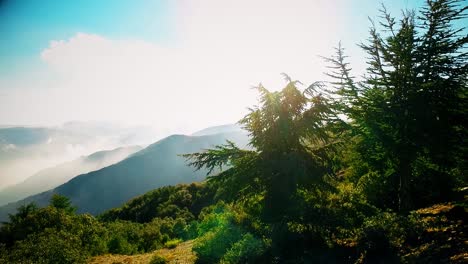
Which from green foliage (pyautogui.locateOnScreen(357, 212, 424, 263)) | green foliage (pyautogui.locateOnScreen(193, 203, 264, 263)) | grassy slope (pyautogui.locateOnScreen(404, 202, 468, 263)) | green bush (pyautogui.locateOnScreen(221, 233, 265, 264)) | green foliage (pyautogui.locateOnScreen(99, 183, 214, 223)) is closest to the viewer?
grassy slope (pyautogui.locateOnScreen(404, 202, 468, 263))

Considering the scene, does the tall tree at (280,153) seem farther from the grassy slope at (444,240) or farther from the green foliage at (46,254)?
the green foliage at (46,254)

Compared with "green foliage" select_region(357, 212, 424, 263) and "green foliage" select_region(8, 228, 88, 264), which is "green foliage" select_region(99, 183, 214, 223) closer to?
"green foliage" select_region(8, 228, 88, 264)

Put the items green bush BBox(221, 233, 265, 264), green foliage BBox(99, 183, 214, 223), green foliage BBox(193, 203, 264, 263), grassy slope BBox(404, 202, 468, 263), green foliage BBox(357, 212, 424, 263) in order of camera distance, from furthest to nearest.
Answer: green foliage BBox(99, 183, 214, 223)
green foliage BBox(193, 203, 264, 263)
green bush BBox(221, 233, 265, 264)
green foliage BBox(357, 212, 424, 263)
grassy slope BBox(404, 202, 468, 263)

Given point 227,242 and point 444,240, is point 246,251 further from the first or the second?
point 444,240

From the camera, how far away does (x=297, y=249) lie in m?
12.0

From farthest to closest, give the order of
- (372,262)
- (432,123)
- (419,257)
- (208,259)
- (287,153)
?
(208,259) < (287,153) < (432,123) < (372,262) < (419,257)

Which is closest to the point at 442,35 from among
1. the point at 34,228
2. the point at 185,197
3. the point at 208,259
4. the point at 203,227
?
the point at 208,259

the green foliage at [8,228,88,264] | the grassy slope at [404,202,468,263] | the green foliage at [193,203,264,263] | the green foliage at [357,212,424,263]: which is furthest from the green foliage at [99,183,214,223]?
the grassy slope at [404,202,468,263]

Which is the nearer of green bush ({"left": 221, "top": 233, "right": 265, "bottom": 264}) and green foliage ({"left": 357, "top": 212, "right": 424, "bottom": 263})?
green foliage ({"left": 357, "top": 212, "right": 424, "bottom": 263})

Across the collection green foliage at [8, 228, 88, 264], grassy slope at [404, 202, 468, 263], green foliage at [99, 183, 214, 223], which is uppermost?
green foliage at [8, 228, 88, 264]

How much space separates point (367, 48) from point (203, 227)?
16808 mm

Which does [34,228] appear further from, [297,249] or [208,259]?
[297,249]

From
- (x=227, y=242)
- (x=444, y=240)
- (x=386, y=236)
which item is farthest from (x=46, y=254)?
(x=444, y=240)

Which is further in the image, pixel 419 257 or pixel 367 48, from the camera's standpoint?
pixel 367 48
